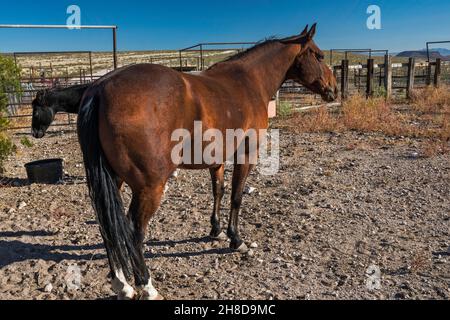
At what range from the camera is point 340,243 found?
3645 mm

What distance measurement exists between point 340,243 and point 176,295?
65.3 inches

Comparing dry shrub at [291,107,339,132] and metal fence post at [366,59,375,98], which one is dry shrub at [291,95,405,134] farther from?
metal fence post at [366,59,375,98]

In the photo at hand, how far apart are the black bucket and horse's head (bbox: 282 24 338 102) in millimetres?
3678

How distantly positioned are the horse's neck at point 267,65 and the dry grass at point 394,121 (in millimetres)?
3787

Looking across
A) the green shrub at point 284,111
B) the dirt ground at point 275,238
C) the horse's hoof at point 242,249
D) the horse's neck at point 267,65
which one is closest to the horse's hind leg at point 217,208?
the dirt ground at point 275,238

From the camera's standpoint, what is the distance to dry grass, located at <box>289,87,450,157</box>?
770 centimetres

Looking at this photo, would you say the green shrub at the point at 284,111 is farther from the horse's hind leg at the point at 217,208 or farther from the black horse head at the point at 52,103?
the horse's hind leg at the point at 217,208

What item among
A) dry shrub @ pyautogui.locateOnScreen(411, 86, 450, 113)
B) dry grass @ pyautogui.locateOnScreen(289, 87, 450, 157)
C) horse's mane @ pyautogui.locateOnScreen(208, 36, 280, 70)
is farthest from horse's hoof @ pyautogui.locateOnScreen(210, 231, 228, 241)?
dry shrub @ pyautogui.locateOnScreen(411, 86, 450, 113)

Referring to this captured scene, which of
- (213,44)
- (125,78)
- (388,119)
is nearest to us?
(125,78)

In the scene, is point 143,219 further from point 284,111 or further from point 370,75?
point 370,75

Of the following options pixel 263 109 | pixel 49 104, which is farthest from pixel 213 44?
pixel 263 109

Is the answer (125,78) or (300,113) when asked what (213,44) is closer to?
(300,113)

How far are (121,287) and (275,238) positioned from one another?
1.65 meters

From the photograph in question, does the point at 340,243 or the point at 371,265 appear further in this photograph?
the point at 340,243
